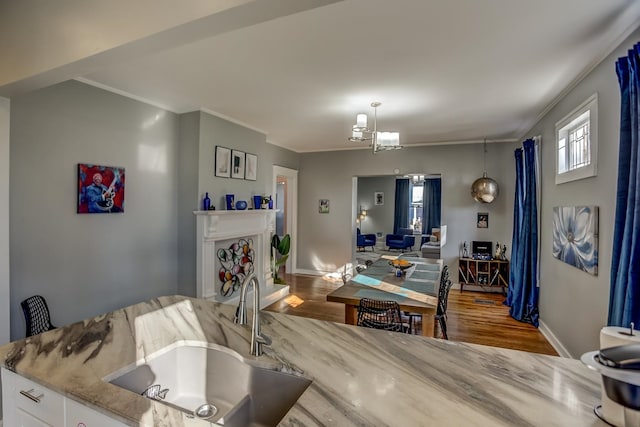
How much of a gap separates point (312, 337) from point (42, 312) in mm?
2228

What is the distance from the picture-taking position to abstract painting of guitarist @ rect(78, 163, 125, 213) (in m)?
2.95

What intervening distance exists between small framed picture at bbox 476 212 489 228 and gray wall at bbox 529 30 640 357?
1.71 metres

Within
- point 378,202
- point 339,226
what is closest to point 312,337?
point 339,226

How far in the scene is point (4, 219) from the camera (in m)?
2.18

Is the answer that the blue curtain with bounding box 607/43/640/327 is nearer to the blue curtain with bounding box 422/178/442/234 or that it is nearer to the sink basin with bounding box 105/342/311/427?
the sink basin with bounding box 105/342/311/427

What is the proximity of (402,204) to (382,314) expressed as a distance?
31.8 feet

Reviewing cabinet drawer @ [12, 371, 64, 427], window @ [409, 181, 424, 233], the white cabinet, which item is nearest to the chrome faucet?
the white cabinet

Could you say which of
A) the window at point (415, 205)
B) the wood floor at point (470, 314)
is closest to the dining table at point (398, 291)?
the wood floor at point (470, 314)

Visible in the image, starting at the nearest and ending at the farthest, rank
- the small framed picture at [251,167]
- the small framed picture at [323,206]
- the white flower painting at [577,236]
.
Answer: the white flower painting at [577,236]
the small framed picture at [251,167]
the small framed picture at [323,206]

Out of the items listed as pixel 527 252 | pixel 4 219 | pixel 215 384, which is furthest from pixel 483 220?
pixel 4 219

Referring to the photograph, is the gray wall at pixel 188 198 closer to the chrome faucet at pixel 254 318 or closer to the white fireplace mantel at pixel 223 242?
the white fireplace mantel at pixel 223 242

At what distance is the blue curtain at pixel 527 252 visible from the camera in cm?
418

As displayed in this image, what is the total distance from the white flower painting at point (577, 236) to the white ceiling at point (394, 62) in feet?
3.77

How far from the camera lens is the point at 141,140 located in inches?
139
